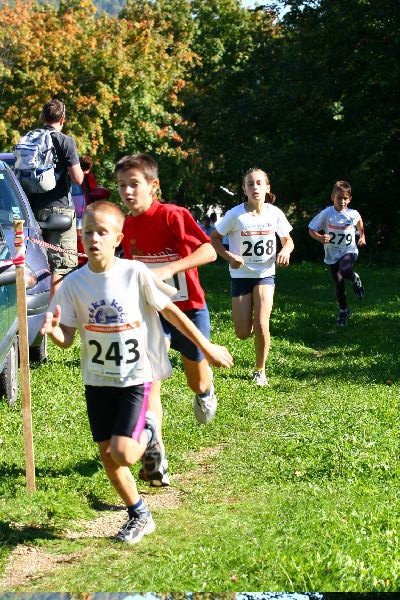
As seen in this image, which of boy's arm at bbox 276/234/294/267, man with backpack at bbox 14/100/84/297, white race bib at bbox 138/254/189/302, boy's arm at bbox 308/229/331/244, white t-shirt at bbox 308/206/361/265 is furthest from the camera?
white t-shirt at bbox 308/206/361/265

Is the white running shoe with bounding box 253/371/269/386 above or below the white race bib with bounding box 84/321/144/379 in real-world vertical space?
below

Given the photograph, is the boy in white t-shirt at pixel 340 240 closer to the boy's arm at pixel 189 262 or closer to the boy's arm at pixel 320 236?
the boy's arm at pixel 320 236

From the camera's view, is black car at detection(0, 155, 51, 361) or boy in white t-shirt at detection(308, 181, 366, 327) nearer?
black car at detection(0, 155, 51, 361)

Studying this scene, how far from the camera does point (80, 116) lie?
39750 mm

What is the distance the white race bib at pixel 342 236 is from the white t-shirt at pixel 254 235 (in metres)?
5.93

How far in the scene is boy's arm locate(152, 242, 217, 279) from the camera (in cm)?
692

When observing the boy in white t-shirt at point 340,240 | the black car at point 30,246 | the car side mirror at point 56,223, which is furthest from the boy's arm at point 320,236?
the black car at point 30,246

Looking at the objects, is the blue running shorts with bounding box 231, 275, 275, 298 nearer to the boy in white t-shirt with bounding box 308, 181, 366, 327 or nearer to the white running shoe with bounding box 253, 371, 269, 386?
the white running shoe with bounding box 253, 371, 269, 386

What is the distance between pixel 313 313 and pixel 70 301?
1274 centimetres

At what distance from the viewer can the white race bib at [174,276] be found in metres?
7.36

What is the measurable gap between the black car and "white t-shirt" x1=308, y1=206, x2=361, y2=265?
7.07m

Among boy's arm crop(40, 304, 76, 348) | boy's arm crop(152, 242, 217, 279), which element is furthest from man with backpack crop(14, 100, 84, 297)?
boy's arm crop(40, 304, 76, 348)

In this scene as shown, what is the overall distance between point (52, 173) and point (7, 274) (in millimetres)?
3150

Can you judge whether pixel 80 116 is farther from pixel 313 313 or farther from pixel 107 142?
pixel 313 313
